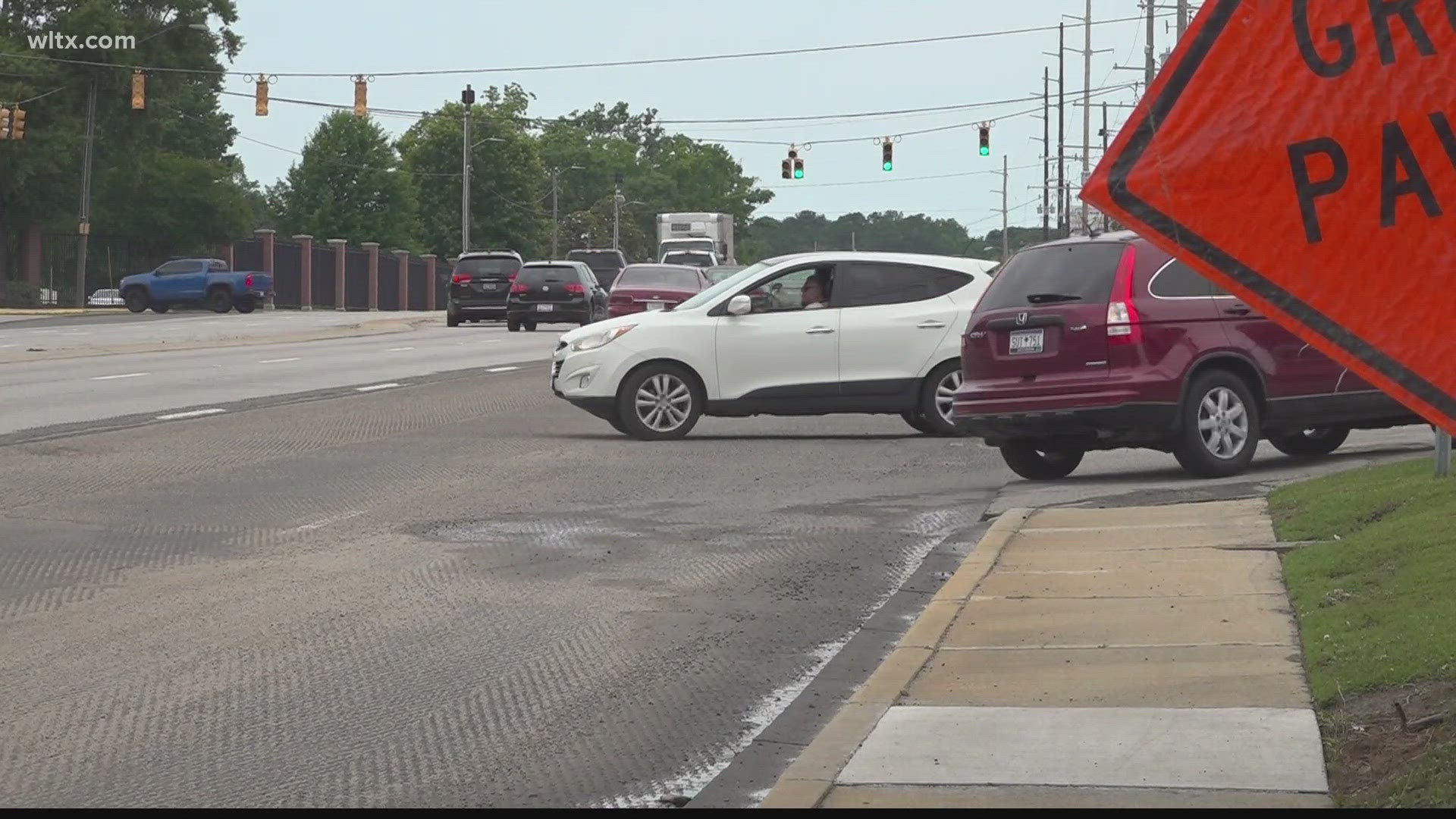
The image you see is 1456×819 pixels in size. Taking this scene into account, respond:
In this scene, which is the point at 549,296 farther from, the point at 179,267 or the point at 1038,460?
the point at 1038,460

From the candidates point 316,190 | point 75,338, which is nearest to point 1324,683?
point 75,338

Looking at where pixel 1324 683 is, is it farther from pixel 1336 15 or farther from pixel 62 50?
pixel 62 50

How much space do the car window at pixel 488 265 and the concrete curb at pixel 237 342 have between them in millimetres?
1891

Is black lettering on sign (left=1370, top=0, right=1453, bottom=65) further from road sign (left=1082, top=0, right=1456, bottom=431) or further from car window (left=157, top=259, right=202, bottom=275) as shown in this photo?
car window (left=157, top=259, right=202, bottom=275)

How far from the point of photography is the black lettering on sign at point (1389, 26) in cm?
356

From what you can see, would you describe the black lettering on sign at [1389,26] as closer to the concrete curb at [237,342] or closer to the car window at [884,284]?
the car window at [884,284]

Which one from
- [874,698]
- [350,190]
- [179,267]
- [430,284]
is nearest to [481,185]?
[350,190]

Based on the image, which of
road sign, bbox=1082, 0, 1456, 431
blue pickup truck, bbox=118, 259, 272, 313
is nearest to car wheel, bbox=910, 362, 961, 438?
road sign, bbox=1082, 0, 1456, 431

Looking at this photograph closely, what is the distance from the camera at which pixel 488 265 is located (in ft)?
158

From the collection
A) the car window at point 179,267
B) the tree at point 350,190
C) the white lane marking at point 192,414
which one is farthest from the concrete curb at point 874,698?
the tree at point 350,190

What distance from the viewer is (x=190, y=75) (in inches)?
3091

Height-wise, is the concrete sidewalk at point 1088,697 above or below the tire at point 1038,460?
below

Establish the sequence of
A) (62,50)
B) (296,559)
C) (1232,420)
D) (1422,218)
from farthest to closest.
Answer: (62,50) < (1232,420) < (296,559) < (1422,218)

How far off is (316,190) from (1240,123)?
117m
